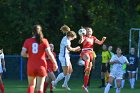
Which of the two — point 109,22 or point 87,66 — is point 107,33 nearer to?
point 109,22

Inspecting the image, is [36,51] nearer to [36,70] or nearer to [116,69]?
[36,70]

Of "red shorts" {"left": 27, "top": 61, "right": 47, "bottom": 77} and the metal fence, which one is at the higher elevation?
"red shorts" {"left": 27, "top": 61, "right": 47, "bottom": 77}

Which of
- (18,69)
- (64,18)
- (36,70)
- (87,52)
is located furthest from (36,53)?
(64,18)

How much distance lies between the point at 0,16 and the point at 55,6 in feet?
13.0

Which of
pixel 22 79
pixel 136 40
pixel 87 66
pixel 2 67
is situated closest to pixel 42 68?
pixel 87 66

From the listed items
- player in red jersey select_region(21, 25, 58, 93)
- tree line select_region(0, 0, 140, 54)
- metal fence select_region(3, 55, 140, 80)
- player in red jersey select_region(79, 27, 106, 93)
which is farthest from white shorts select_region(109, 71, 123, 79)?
tree line select_region(0, 0, 140, 54)

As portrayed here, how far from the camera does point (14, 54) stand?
3722 centimetres

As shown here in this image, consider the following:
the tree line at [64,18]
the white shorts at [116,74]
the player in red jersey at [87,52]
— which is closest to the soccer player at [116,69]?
the white shorts at [116,74]

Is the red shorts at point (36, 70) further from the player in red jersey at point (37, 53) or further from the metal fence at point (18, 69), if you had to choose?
the metal fence at point (18, 69)

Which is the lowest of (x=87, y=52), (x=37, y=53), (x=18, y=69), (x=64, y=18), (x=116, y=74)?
(x=18, y=69)

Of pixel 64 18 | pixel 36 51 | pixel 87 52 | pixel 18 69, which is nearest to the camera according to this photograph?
pixel 36 51

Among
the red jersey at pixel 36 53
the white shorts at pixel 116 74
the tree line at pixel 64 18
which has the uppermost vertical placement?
the tree line at pixel 64 18

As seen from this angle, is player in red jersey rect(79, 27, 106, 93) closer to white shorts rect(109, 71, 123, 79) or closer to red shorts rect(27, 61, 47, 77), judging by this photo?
white shorts rect(109, 71, 123, 79)

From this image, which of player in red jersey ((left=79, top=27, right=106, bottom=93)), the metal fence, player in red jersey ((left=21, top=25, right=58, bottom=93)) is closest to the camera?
player in red jersey ((left=21, top=25, right=58, bottom=93))
